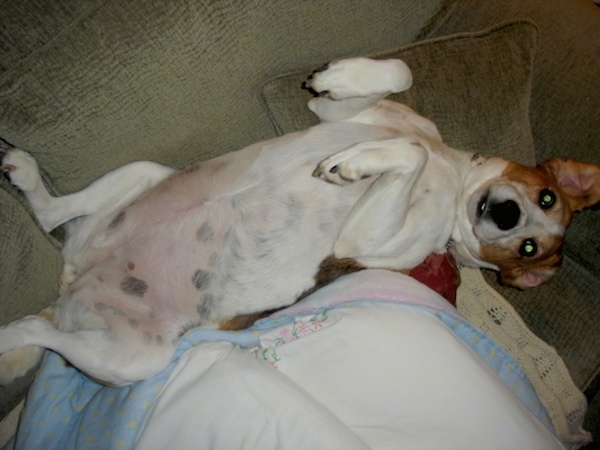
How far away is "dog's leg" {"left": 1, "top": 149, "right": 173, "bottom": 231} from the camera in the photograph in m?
2.00

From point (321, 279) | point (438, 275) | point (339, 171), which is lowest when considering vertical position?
point (438, 275)

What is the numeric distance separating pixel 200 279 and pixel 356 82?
1.19 metres

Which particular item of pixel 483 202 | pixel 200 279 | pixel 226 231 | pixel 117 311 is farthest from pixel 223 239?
pixel 483 202

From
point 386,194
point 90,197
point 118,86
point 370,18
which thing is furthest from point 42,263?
point 370,18

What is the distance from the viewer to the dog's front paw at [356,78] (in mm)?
2236

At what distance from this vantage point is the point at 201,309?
2.29 meters

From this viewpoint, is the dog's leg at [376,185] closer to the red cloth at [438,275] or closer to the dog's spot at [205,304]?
the red cloth at [438,275]

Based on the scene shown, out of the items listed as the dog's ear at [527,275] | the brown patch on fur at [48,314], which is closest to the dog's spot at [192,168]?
the brown patch on fur at [48,314]

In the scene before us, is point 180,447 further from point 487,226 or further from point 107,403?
point 487,226

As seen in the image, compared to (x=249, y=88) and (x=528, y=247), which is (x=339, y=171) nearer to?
(x=249, y=88)

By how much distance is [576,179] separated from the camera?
2775 millimetres

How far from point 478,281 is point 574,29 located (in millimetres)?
1684

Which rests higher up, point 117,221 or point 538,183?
point 117,221

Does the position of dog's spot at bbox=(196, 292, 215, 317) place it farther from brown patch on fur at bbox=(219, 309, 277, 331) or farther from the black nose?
the black nose
